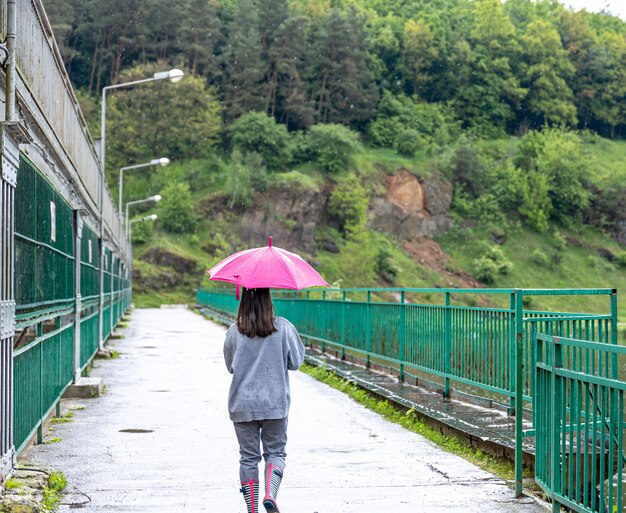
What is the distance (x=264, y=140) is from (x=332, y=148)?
8.47 metres

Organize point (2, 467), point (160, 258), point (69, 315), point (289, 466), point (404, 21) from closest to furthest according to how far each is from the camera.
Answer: point (2, 467) → point (289, 466) → point (69, 315) → point (160, 258) → point (404, 21)

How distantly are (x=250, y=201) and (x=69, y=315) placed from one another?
7216 centimetres

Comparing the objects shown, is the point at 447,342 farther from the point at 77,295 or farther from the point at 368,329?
the point at 77,295

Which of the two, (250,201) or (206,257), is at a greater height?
(250,201)

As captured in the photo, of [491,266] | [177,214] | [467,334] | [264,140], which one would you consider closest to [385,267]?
[491,266]

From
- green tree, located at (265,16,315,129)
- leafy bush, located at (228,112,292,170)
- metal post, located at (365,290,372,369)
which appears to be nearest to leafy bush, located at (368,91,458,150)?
green tree, located at (265,16,315,129)

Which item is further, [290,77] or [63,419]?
[290,77]

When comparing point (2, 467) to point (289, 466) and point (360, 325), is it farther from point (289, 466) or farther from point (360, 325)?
point (360, 325)

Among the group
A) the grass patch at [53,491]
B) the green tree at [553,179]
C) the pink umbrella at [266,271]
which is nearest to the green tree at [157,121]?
the green tree at [553,179]

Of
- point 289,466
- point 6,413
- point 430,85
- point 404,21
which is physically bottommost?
point 289,466

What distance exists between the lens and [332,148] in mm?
93688

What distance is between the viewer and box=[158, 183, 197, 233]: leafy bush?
260 ft

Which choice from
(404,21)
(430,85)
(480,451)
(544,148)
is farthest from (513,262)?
(480,451)

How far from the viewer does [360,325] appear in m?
15.3
